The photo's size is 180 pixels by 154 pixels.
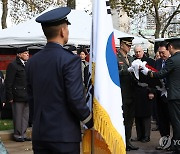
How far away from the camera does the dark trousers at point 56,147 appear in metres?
3.20

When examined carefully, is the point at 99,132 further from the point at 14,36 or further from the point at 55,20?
the point at 14,36

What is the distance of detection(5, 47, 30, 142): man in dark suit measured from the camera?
7879mm

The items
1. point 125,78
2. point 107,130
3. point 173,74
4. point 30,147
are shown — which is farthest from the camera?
point 30,147

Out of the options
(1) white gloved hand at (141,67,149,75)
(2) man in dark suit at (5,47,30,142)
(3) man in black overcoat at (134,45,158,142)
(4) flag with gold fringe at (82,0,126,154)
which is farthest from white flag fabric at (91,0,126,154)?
(2) man in dark suit at (5,47,30,142)

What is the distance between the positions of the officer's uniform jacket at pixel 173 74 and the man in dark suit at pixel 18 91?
8.75 ft

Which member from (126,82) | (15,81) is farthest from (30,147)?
(126,82)

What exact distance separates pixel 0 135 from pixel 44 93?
224 inches

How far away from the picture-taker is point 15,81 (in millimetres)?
8000

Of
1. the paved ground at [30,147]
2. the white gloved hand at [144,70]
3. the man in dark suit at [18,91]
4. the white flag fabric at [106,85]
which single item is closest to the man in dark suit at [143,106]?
the paved ground at [30,147]

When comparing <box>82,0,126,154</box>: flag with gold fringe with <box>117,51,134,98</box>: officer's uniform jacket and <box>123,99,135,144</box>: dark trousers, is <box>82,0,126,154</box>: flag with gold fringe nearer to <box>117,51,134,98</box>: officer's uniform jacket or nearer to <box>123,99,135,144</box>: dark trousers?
<box>117,51,134,98</box>: officer's uniform jacket

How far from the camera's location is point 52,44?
328cm

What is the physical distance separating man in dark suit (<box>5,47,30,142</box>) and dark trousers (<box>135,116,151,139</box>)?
7.40ft

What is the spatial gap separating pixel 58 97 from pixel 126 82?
3931mm

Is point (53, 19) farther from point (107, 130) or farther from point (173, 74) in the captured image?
point (173, 74)
